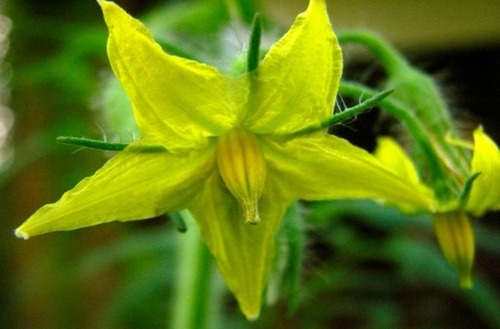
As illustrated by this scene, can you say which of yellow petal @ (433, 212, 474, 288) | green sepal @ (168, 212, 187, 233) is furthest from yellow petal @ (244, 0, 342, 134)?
yellow petal @ (433, 212, 474, 288)

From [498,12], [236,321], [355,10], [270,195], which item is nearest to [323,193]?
[270,195]

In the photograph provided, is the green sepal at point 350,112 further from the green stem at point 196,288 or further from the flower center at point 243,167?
the green stem at point 196,288

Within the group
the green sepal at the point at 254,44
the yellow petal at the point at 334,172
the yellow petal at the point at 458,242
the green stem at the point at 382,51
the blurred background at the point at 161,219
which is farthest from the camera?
the blurred background at the point at 161,219

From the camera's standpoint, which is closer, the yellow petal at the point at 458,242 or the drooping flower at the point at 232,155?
the drooping flower at the point at 232,155

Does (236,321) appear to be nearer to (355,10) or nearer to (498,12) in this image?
(355,10)

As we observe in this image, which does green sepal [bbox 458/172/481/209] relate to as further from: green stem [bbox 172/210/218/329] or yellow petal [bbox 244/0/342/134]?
green stem [bbox 172/210/218/329]

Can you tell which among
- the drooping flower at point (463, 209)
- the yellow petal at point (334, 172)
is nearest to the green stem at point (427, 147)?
the drooping flower at point (463, 209)

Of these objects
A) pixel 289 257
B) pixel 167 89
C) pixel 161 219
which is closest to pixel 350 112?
pixel 167 89
